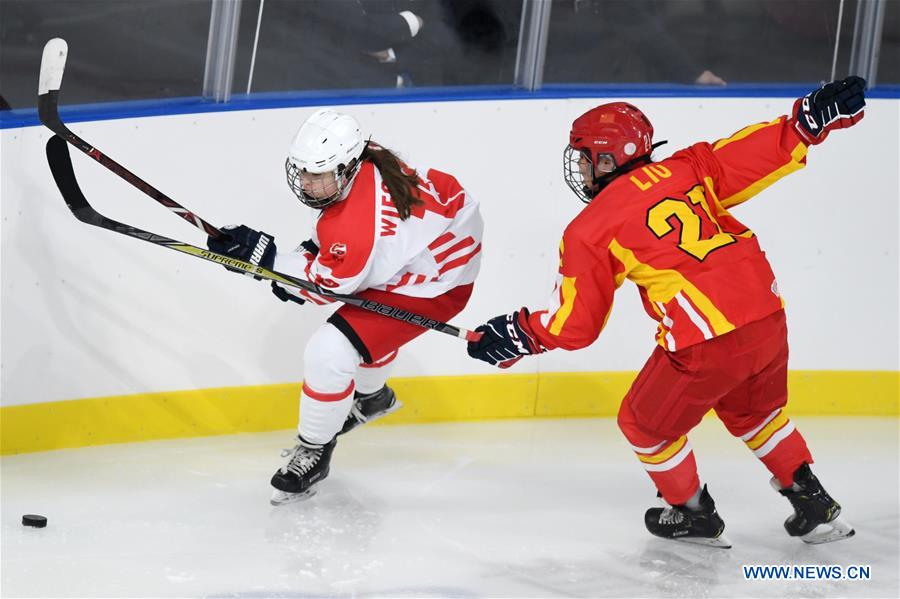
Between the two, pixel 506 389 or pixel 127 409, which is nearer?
pixel 127 409

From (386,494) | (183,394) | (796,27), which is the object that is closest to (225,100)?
(183,394)

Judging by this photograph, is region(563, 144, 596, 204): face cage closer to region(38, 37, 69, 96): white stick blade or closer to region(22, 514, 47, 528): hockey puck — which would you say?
region(38, 37, 69, 96): white stick blade

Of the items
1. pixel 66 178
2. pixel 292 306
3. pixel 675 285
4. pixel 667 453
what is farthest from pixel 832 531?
pixel 66 178

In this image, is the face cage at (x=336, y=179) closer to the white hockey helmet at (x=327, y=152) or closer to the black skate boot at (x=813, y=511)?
the white hockey helmet at (x=327, y=152)

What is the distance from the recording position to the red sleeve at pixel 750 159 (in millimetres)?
3240

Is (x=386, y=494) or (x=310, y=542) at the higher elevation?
(x=386, y=494)

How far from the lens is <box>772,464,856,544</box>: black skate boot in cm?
341

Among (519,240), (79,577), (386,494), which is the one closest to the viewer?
(79,577)

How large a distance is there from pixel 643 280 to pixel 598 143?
343 millimetres

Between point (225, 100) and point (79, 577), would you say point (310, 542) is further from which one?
point (225, 100)

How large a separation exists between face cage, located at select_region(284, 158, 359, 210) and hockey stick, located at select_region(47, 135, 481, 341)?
8.5 inches

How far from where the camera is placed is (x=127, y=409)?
410 cm

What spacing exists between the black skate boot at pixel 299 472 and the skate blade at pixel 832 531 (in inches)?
51.4

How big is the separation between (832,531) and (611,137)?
1.18 meters
